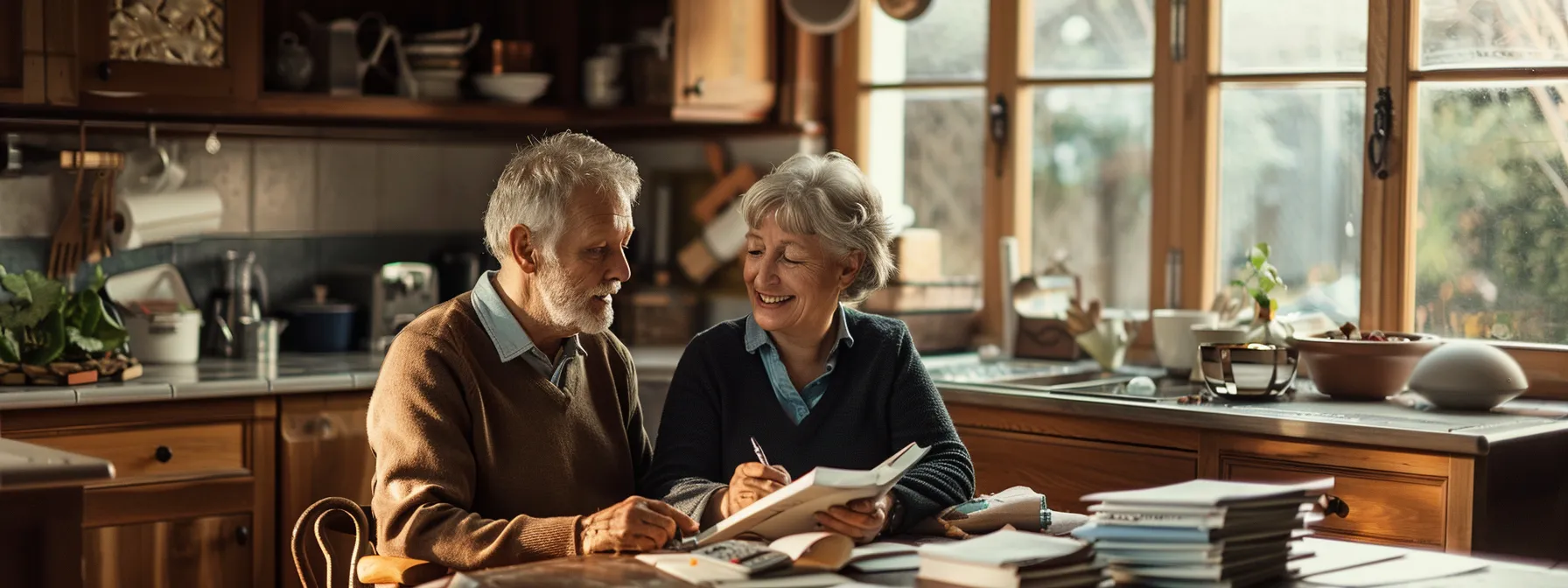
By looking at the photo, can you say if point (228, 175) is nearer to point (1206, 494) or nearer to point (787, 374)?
point (787, 374)

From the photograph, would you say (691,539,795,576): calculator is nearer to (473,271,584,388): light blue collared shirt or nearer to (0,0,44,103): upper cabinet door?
(473,271,584,388): light blue collared shirt

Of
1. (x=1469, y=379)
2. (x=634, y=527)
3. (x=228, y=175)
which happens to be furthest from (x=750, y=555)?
(x=228, y=175)

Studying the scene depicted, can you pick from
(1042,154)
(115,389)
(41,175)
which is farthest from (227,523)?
(1042,154)

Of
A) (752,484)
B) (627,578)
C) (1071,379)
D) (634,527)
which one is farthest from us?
(1071,379)

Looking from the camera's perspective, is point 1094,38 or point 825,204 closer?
point 825,204

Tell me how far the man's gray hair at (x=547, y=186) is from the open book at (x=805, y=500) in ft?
1.96

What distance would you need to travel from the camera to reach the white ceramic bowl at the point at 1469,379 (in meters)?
3.15

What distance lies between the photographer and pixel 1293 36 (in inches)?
152

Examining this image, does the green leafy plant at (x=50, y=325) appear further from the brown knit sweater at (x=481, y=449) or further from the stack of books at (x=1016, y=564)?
the stack of books at (x=1016, y=564)

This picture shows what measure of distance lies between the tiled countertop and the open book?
1737 millimetres

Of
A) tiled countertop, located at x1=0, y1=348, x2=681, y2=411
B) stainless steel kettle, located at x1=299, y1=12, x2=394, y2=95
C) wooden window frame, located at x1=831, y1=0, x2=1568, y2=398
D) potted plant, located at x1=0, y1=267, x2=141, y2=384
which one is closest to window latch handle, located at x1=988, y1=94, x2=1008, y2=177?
wooden window frame, located at x1=831, y1=0, x2=1568, y2=398

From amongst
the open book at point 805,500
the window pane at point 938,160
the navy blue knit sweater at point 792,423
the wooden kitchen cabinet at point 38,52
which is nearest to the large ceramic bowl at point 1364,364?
the navy blue knit sweater at point 792,423

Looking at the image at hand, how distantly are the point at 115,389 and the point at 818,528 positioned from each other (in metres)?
1.89

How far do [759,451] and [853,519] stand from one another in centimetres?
28
